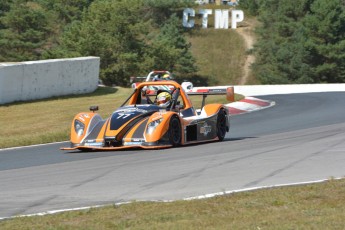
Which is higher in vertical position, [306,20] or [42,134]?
[306,20]

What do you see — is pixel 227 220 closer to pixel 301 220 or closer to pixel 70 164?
pixel 301 220

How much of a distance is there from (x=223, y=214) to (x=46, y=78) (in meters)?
20.1

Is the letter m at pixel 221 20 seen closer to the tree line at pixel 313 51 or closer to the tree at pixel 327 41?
the tree line at pixel 313 51

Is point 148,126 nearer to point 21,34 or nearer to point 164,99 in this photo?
point 164,99

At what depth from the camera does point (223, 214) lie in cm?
760

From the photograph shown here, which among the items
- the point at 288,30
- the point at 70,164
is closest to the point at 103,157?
the point at 70,164

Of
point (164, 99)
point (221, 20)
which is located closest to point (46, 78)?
point (164, 99)

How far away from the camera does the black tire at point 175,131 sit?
14.7m

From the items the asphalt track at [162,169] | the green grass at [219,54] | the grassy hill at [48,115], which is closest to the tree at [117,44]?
the green grass at [219,54]

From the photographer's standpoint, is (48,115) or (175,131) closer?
(175,131)

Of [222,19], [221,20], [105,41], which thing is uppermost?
[222,19]

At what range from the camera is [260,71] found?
79.4 m

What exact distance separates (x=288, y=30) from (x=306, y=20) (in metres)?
6.36

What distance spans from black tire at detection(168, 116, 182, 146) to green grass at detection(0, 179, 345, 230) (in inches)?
238
